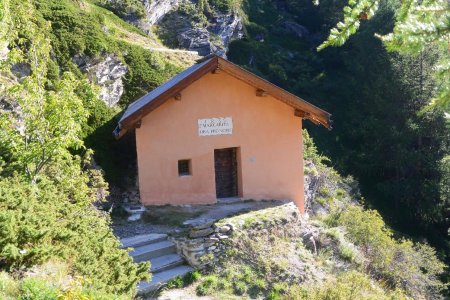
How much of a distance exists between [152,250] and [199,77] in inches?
191

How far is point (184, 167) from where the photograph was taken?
13.7 metres

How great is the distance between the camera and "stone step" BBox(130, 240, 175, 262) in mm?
10125

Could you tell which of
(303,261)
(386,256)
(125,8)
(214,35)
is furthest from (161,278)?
(214,35)

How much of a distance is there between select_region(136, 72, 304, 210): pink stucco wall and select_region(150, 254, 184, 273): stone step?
297cm

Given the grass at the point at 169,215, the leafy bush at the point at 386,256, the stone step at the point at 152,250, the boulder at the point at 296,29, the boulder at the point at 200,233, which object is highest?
the boulder at the point at 296,29

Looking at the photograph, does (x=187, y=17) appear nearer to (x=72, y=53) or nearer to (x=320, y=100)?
(x=320, y=100)

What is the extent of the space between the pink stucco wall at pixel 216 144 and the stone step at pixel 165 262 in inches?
117

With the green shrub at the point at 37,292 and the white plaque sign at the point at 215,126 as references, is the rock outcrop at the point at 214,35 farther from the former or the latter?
the green shrub at the point at 37,292

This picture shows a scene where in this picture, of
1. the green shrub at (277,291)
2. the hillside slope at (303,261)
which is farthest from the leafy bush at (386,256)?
the green shrub at (277,291)

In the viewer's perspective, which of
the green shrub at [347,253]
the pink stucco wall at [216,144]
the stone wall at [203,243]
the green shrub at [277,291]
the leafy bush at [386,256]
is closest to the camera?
the green shrub at [277,291]

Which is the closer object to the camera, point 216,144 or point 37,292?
point 37,292

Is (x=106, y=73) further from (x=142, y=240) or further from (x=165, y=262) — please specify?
(x=165, y=262)

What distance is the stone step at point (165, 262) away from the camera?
32.3ft

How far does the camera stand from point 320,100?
31297 mm
